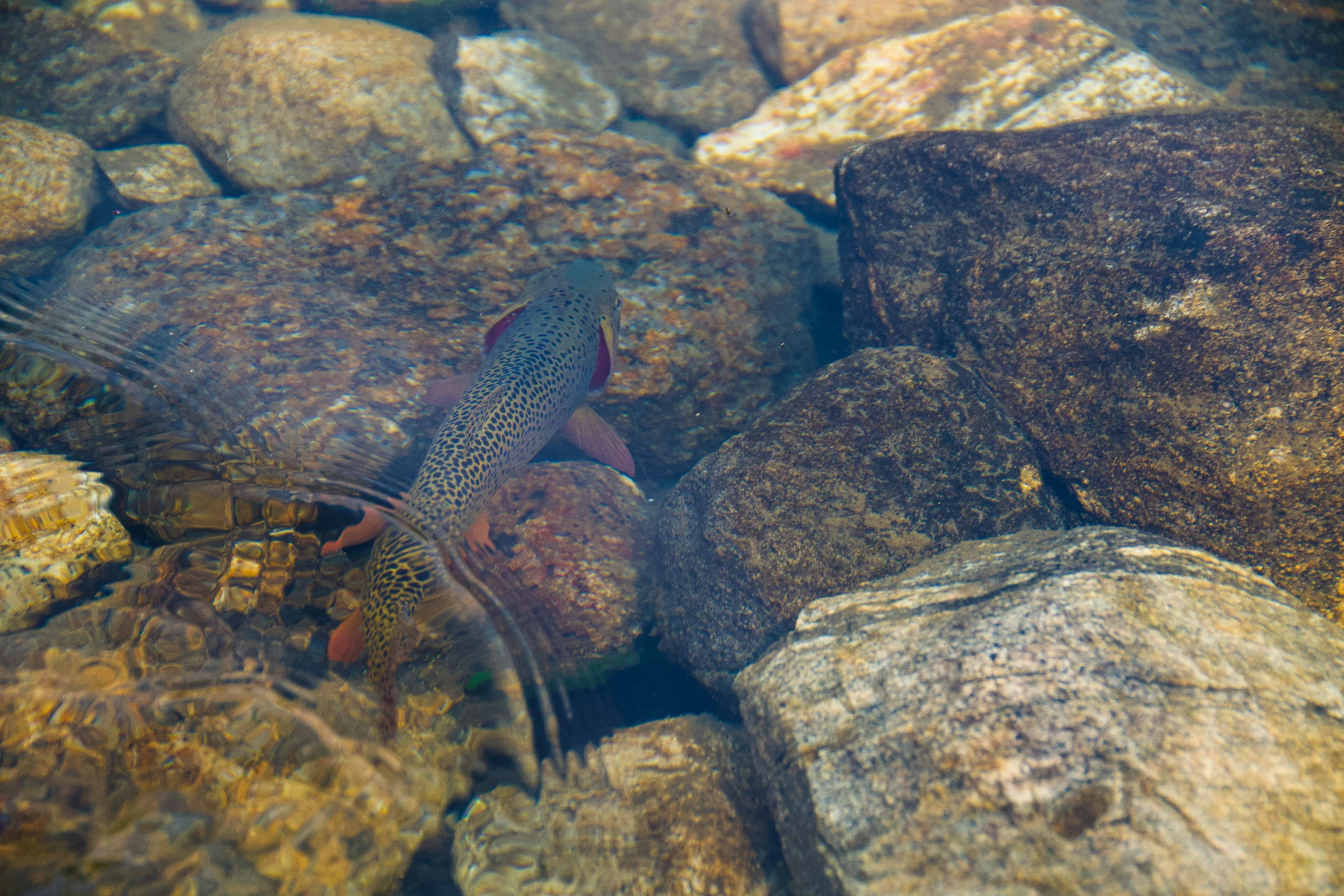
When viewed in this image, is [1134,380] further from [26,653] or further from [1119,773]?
[26,653]

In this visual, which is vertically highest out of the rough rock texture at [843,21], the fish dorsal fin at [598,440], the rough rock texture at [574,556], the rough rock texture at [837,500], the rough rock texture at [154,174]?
the rough rock texture at [843,21]

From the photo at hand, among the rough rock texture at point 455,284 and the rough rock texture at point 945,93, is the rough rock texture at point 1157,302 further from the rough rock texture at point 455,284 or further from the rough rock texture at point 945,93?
the rough rock texture at point 945,93

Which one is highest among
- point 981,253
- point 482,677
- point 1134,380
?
point 981,253

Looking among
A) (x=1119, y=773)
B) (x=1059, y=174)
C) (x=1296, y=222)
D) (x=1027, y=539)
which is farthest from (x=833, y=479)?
(x=1296, y=222)

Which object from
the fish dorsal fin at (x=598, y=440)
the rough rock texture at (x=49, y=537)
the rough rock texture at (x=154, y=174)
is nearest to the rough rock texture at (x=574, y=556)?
the fish dorsal fin at (x=598, y=440)

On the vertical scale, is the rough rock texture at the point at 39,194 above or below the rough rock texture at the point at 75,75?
below

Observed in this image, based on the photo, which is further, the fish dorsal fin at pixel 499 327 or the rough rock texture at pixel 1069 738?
the fish dorsal fin at pixel 499 327

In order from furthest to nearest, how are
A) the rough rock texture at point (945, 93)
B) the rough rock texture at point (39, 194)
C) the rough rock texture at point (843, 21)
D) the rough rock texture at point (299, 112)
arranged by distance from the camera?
the rough rock texture at point (843, 21)
the rough rock texture at point (299, 112)
the rough rock texture at point (945, 93)
the rough rock texture at point (39, 194)
